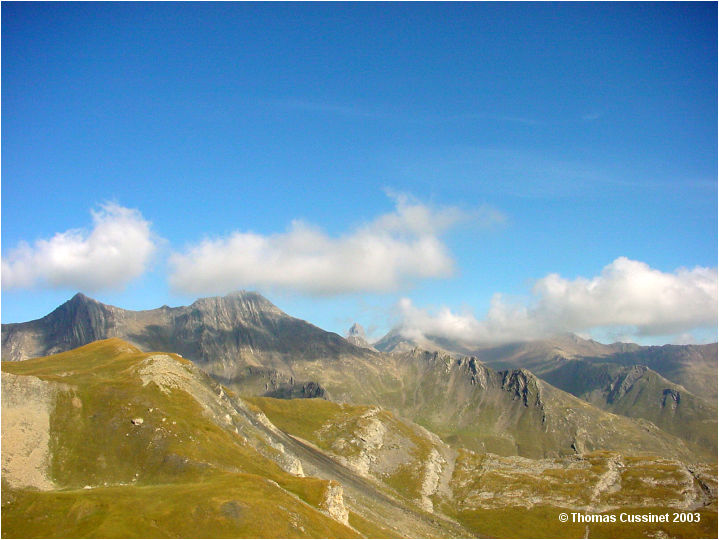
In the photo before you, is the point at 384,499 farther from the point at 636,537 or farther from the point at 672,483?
the point at 672,483

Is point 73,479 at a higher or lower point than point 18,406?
lower

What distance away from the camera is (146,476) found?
10850 cm

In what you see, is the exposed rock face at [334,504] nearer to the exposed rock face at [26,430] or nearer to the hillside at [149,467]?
the hillside at [149,467]

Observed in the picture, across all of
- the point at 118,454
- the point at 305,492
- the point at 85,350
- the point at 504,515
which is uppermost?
the point at 85,350

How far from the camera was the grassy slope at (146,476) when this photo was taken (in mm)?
82250

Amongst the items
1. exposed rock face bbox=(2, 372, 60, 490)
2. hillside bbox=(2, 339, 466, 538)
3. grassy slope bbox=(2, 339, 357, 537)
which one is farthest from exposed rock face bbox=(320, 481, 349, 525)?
exposed rock face bbox=(2, 372, 60, 490)

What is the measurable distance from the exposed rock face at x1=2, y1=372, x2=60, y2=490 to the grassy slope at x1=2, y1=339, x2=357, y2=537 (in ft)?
8.28

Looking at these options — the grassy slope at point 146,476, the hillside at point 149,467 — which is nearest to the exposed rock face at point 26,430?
the hillside at point 149,467

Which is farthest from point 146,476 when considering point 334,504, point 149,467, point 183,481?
point 334,504

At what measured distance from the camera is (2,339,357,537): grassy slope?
8225cm

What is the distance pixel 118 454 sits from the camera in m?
114

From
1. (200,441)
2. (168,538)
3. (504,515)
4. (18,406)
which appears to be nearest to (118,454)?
(200,441)

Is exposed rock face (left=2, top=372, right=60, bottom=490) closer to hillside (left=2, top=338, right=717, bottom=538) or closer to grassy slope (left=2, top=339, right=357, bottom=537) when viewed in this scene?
hillside (left=2, top=338, right=717, bottom=538)

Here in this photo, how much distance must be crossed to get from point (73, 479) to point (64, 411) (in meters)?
24.6
